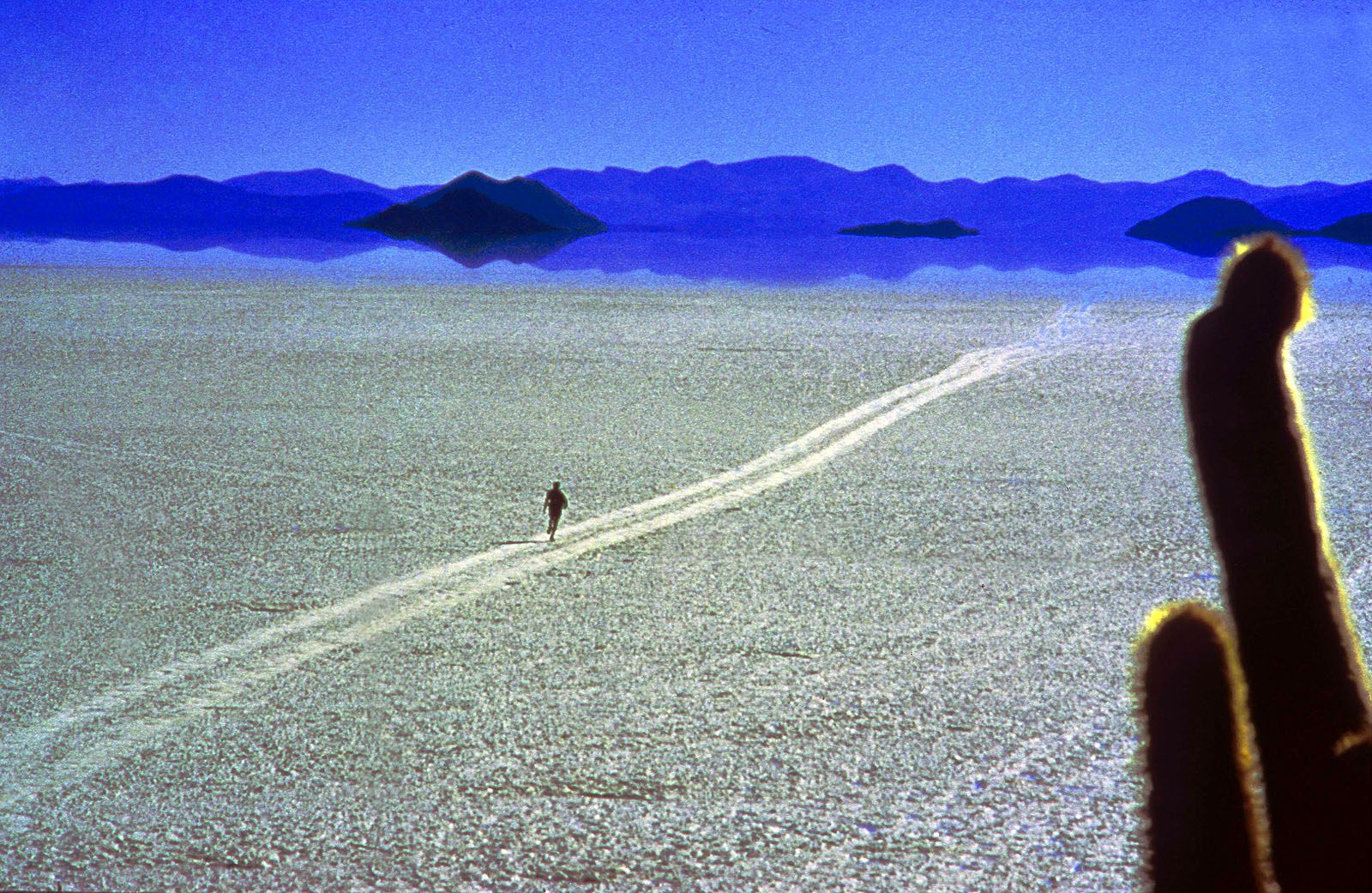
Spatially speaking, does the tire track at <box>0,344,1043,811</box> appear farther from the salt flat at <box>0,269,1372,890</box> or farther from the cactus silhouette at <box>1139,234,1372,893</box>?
the cactus silhouette at <box>1139,234,1372,893</box>

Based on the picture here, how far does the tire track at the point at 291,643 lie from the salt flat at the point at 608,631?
47mm

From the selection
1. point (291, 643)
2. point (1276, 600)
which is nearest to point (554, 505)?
point (291, 643)

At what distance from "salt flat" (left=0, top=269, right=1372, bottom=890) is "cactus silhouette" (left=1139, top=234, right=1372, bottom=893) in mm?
2115

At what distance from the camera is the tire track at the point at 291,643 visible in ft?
11.0

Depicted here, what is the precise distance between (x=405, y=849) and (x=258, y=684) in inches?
50.7

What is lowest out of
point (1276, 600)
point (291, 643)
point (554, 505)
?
point (291, 643)

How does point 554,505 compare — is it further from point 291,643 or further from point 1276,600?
point 1276,600

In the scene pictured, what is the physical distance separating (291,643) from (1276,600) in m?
4.02

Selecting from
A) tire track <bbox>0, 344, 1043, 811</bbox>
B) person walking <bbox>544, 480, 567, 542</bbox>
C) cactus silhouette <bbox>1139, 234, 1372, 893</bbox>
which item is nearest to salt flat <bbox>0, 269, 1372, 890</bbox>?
tire track <bbox>0, 344, 1043, 811</bbox>

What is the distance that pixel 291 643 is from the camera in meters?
4.24

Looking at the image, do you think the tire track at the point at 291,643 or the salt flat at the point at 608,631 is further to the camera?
the tire track at the point at 291,643

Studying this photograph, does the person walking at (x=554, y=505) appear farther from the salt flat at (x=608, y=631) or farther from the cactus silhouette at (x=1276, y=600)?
the cactus silhouette at (x=1276, y=600)

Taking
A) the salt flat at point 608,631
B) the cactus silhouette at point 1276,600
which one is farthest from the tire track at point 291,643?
the cactus silhouette at point 1276,600

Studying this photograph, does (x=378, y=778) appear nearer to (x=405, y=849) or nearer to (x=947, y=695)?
(x=405, y=849)
